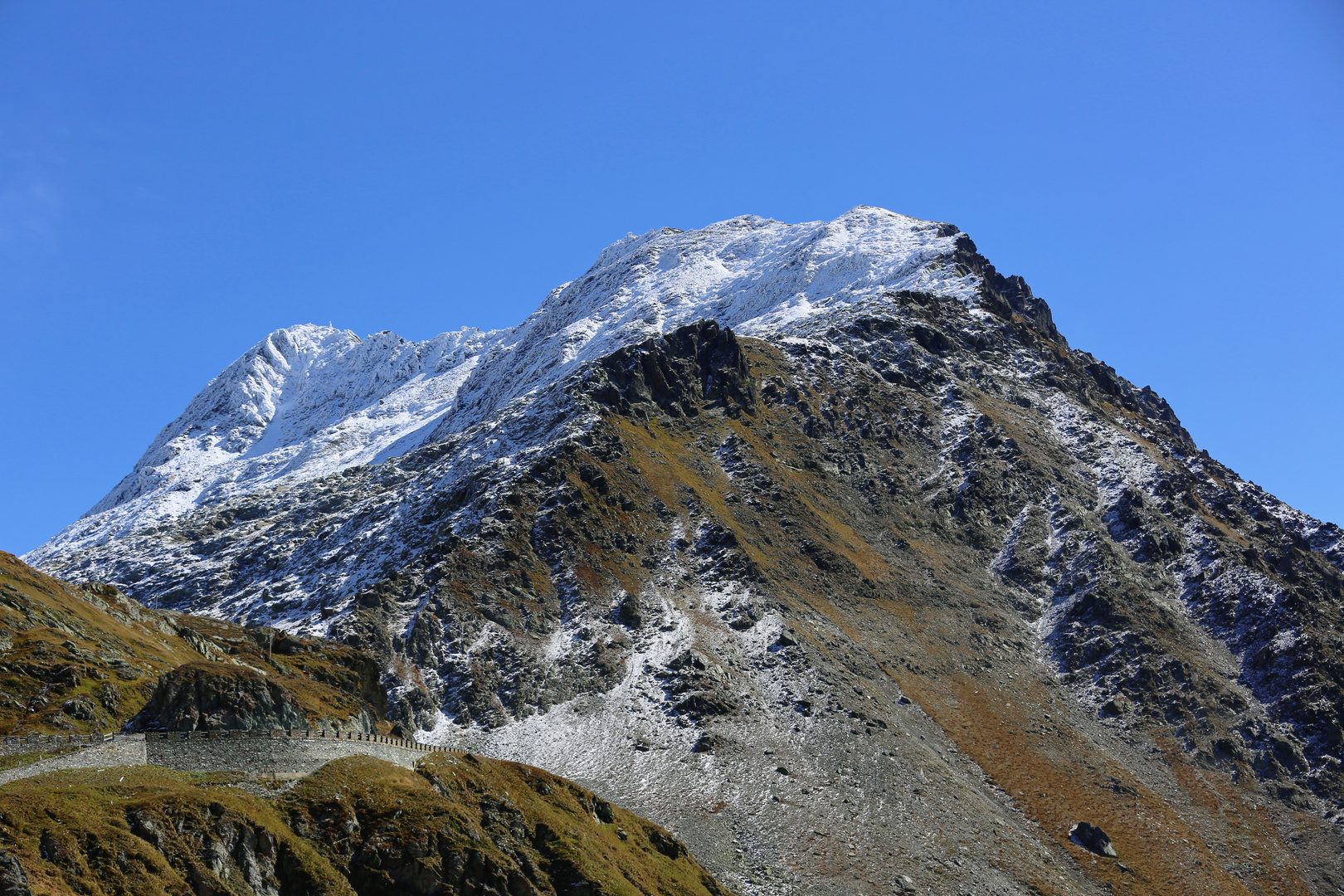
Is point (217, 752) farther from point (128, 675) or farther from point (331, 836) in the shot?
point (128, 675)

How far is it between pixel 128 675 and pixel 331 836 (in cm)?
2113

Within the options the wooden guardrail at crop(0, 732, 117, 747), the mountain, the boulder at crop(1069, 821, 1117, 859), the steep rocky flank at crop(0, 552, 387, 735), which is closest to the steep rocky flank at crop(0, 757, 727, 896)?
the wooden guardrail at crop(0, 732, 117, 747)

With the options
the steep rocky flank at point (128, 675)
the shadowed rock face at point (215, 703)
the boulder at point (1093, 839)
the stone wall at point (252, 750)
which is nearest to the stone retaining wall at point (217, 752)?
the stone wall at point (252, 750)

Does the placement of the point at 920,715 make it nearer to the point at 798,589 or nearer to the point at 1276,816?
the point at 798,589

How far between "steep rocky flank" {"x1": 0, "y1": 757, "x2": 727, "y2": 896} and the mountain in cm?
2222

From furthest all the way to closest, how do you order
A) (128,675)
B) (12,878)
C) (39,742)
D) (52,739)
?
1. (128,675)
2. (52,739)
3. (39,742)
4. (12,878)

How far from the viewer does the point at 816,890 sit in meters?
83.7

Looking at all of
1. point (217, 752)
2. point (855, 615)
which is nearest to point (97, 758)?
point (217, 752)

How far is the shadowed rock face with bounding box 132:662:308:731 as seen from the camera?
54625 mm

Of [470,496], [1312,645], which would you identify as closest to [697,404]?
[470,496]

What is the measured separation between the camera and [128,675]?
64.2 m

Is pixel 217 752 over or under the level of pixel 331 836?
over

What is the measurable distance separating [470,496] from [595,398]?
28976 millimetres

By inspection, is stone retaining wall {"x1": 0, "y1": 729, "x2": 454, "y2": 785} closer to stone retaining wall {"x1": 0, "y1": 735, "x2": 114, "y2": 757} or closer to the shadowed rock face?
stone retaining wall {"x1": 0, "y1": 735, "x2": 114, "y2": 757}
